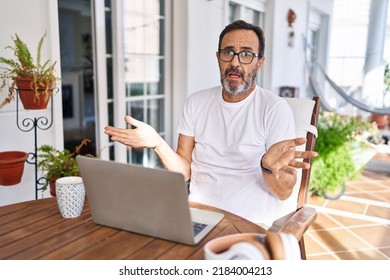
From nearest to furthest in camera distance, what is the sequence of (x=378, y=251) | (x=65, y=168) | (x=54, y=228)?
(x=54, y=228)
(x=65, y=168)
(x=378, y=251)

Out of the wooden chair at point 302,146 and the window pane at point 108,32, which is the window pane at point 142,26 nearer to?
the window pane at point 108,32

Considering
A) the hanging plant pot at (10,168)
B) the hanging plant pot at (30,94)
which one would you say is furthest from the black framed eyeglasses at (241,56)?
the hanging plant pot at (10,168)

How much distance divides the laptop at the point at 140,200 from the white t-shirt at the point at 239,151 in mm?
447

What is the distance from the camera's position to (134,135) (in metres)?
1.21

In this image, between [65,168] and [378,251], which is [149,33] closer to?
[65,168]

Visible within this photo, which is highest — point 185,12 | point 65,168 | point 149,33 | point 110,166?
point 185,12

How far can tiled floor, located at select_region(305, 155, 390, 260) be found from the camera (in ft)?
6.97

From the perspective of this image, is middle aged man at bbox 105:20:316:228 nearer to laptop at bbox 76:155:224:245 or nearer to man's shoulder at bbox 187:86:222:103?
man's shoulder at bbox 187:86:222:103

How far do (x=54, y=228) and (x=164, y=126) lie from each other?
79.8 inches

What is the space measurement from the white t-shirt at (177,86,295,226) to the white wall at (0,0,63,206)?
0.92 m

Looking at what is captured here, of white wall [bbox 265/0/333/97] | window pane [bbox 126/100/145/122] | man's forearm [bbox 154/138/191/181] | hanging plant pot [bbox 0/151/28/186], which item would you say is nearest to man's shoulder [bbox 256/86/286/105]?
man's forearm [bbox 154/138/191/181]

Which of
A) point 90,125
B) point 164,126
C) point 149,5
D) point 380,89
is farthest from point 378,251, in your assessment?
point 90,125

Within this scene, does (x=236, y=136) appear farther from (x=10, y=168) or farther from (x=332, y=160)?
(x=332, y=160)

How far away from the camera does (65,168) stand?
160 centimetres
